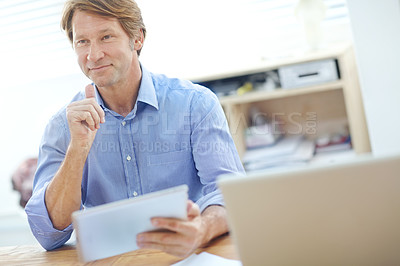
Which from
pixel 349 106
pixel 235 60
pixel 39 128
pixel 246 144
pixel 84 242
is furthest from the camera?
pixel 39 128

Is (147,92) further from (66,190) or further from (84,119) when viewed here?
(66,190)

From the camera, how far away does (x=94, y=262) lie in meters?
1.24

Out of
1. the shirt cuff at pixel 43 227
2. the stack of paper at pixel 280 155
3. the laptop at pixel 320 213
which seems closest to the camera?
the laptop at pixel 320 213

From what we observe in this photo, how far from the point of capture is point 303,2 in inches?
110

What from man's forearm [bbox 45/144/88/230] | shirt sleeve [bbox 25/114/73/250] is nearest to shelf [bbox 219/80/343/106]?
shirt sleeve [bbox 25/114/73/250]

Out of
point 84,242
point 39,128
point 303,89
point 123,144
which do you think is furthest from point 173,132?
point 39,128

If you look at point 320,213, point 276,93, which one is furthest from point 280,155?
point 320,213

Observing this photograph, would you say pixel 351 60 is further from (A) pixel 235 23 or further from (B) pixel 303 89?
(A) pixel 235 23

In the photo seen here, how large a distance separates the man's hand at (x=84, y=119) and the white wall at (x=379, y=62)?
5.55ft

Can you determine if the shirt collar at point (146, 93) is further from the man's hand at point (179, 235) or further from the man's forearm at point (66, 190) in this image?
the man's hand at point (179, 235)

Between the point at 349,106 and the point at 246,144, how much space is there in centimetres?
65

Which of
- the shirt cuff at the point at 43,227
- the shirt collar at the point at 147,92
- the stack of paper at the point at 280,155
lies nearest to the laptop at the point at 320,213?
the shirt cuff at the point at 43,227

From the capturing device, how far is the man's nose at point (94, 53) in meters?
1.65

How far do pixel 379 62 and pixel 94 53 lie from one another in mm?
1651
